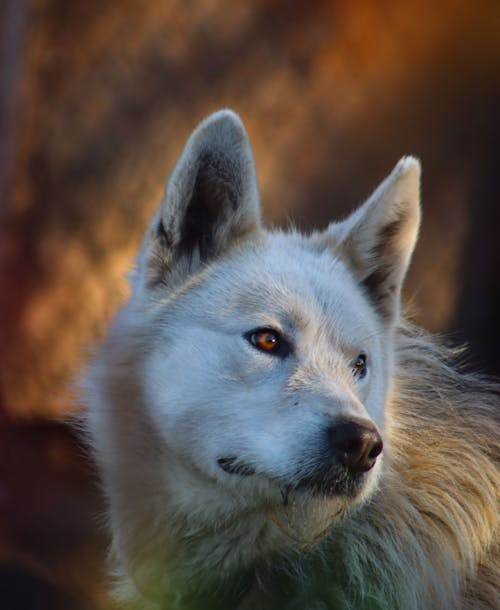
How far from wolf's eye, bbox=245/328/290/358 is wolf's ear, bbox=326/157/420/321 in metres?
0.55

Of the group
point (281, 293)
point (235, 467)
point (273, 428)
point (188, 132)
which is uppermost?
point (188, 132)

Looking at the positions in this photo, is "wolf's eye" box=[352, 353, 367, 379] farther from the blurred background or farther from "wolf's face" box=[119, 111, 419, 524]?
the blurred background

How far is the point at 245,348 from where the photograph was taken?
332 centimetres

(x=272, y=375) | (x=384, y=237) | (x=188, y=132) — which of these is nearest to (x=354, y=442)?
(x=272, y=375)

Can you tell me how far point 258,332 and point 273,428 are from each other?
34 cm

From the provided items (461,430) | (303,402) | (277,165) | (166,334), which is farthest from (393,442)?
(277,165)

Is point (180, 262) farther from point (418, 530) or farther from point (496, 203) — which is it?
point (496, 203)

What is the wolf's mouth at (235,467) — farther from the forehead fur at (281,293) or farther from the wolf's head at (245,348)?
the forehead fur at (281,293)

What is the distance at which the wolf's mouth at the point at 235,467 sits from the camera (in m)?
3.18

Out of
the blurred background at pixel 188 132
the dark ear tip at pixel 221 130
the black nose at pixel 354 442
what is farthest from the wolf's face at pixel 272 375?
the blurred background at pixel 188 132

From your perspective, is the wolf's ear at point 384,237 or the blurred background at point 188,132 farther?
the blurred background at point 188,132

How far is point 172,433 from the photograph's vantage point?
3.33 metres

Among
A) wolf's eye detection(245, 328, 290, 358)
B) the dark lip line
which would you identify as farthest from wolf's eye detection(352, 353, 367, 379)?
the dark lip line

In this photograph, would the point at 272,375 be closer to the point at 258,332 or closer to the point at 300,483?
the point at 258,332
